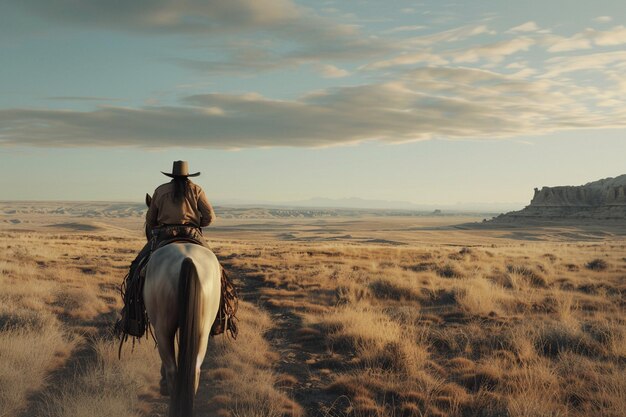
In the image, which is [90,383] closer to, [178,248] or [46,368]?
[46,368]

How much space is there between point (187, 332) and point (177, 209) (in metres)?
1.99

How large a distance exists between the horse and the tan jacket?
952mm

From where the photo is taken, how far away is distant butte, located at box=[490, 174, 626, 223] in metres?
117

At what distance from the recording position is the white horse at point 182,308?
4887 millimetres

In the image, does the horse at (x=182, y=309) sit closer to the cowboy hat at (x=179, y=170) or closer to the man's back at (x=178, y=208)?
the man's back at (x=178, y=208)

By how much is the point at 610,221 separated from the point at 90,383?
125892 mm

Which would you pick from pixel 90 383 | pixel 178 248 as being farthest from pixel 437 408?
pixel 90 383

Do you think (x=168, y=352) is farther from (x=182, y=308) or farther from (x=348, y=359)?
(x=348, y=359)

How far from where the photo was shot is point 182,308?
16.1ft

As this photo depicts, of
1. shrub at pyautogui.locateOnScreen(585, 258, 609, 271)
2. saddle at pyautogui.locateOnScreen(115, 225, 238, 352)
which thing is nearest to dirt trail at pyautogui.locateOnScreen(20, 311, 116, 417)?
saddle at pyautogui.locateOnScreen(115, 225, 238, 352)

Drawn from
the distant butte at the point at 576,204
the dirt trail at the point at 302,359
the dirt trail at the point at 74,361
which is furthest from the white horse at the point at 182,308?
the distant butte at the point at 576,204

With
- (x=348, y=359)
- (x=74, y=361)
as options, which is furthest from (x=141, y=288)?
(x=348, y=359)

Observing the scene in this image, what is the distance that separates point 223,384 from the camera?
7.03 metres

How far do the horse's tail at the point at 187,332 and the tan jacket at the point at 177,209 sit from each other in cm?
149
